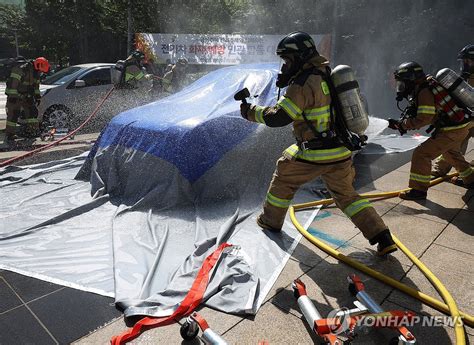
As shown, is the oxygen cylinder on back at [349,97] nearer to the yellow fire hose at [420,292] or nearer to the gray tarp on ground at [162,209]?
the yellow fire hose at [420,292]

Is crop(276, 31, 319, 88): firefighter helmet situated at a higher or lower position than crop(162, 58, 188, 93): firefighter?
higher

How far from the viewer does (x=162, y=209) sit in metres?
3.80

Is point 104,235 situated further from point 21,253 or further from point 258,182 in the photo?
point 258,182

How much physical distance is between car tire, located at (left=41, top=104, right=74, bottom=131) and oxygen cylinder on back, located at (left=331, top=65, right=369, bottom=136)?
7.55 metres

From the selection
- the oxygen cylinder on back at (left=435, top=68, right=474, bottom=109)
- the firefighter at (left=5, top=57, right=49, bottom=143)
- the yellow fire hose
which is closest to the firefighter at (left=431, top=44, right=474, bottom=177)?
the oxygen cylinder on back at (left=435, top=68, right=474, bottom=109)

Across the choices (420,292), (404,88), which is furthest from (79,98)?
(420,292)

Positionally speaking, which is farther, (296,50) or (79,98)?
(79,98)

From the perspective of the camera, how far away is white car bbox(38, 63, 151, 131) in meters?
8.72

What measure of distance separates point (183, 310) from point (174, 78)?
898 cm

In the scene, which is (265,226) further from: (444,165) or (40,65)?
(40,65)

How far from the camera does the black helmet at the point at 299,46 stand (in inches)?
111

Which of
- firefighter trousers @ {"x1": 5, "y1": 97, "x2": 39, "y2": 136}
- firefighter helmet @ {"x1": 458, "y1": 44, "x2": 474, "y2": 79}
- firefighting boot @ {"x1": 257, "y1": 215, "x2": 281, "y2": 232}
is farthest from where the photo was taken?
firefighter trousers @ {"x1": 5, "y1": 97, "x2": 39, "y2": 136}

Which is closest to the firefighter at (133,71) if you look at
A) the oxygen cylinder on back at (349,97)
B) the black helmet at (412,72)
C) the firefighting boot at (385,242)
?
the black helmet at (412,72)

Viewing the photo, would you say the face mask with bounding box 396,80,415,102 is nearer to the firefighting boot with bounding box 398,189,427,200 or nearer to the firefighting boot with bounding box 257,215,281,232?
the firefighting boot with bounding box 398,189,427,200
